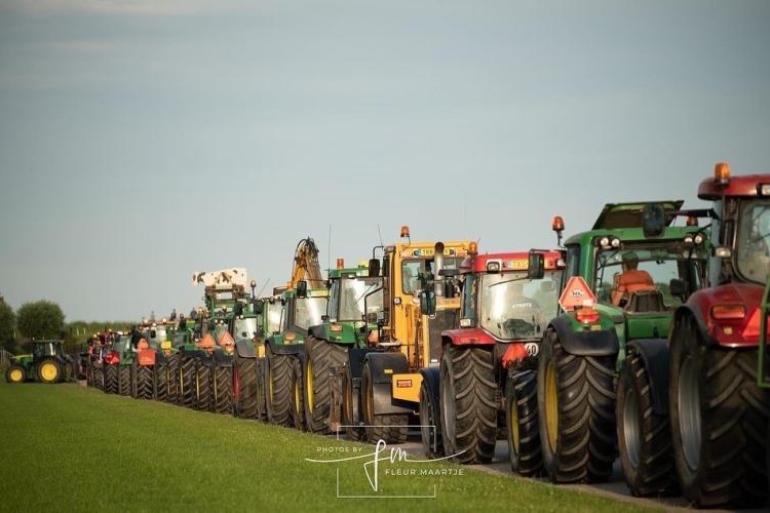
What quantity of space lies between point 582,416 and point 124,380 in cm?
4213

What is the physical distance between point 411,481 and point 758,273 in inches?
199

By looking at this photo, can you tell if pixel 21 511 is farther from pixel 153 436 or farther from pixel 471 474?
pixel 153 436

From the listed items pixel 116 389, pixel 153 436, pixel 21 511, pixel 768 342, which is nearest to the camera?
pixel 768 342

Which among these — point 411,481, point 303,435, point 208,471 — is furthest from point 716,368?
point 303,435

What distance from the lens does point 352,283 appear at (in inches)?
1163

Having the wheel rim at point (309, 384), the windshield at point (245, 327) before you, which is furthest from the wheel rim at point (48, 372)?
the wheel rim at point (309, 384)

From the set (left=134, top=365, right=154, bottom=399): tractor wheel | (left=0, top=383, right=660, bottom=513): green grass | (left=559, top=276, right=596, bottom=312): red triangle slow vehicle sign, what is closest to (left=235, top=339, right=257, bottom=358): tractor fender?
(left=0, top=383, right=660, bottom=513): green grass

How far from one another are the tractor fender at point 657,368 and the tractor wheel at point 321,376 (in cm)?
1450

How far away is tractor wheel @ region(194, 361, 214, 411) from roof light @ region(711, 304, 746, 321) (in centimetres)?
2915

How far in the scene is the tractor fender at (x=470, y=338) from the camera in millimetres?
19047

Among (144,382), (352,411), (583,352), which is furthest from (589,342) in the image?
(144,382)

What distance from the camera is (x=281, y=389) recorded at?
31906 mm

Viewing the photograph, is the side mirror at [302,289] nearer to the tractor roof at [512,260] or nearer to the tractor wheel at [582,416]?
the tractor roof at [512,260]

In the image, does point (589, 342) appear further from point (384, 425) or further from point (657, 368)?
point (384, 425)
